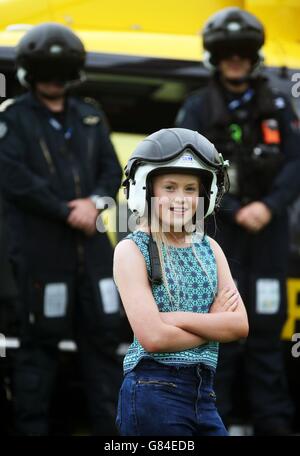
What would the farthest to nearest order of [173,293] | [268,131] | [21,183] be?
[268,131] → [21,183] → [173,293]

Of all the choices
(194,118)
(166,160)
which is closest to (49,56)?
(194,118)

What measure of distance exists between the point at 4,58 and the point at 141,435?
11.0 feet

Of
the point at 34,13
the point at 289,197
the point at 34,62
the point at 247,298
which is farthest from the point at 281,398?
the point at 34,13

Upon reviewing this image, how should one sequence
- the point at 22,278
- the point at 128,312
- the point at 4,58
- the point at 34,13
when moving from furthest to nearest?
the point at 34,13, the point at 4,58, the point at 22,278, the point at 128,312

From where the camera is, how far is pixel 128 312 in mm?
3287

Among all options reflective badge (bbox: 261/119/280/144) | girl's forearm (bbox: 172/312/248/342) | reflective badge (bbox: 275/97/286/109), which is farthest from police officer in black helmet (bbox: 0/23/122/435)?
girl's forearm (bbox: 172/312/248/342)

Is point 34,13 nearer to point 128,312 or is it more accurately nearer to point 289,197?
point 289,197

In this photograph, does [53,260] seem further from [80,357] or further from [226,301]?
[226,301]

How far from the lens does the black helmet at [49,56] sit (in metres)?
5.84

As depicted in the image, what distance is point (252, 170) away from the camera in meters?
5.89

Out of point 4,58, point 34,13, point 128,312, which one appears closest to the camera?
point 128,312

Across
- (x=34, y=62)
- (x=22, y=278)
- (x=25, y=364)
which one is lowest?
(x=25, y=364)

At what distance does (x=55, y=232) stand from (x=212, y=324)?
250cm

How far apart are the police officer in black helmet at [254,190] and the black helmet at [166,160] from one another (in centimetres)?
231
